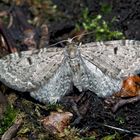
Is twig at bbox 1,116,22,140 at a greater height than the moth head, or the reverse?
the moth head

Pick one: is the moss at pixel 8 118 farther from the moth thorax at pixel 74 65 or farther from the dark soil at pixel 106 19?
the moth thorax at pixel 74 65

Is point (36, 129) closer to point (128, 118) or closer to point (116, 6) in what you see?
point (128, 118)

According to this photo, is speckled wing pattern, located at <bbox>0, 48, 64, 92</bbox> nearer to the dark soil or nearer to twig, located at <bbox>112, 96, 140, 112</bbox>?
the dark soil

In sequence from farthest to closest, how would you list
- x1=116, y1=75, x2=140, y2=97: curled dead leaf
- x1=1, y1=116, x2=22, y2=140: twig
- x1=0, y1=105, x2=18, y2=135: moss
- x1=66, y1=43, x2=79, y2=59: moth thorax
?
x1=66, y1=43, x2=79, y2=59: moth thorax < x1=116, y1=75, x2=140, y2=97: curled dead leaf < x1=0, y1=105, x2=18, y2=135: moss < x1=1, y1=116, x2=22, y2=140: twig

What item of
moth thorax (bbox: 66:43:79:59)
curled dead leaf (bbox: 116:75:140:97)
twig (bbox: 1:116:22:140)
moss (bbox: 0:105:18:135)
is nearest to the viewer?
twig (bbox: 1:116:22:140)

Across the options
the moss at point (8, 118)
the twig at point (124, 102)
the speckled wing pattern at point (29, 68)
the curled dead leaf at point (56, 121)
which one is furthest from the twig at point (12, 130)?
the twig at point (124, 102)

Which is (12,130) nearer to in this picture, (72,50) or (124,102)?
(72,50)

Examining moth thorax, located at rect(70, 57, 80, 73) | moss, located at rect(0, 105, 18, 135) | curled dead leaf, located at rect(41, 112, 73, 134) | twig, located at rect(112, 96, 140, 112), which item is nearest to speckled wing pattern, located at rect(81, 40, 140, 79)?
moth thorax, located at rect(70, 57, 80, 73)

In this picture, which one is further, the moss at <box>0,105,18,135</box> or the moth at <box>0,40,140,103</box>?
the moth at <box>0,40,140,103</box>
